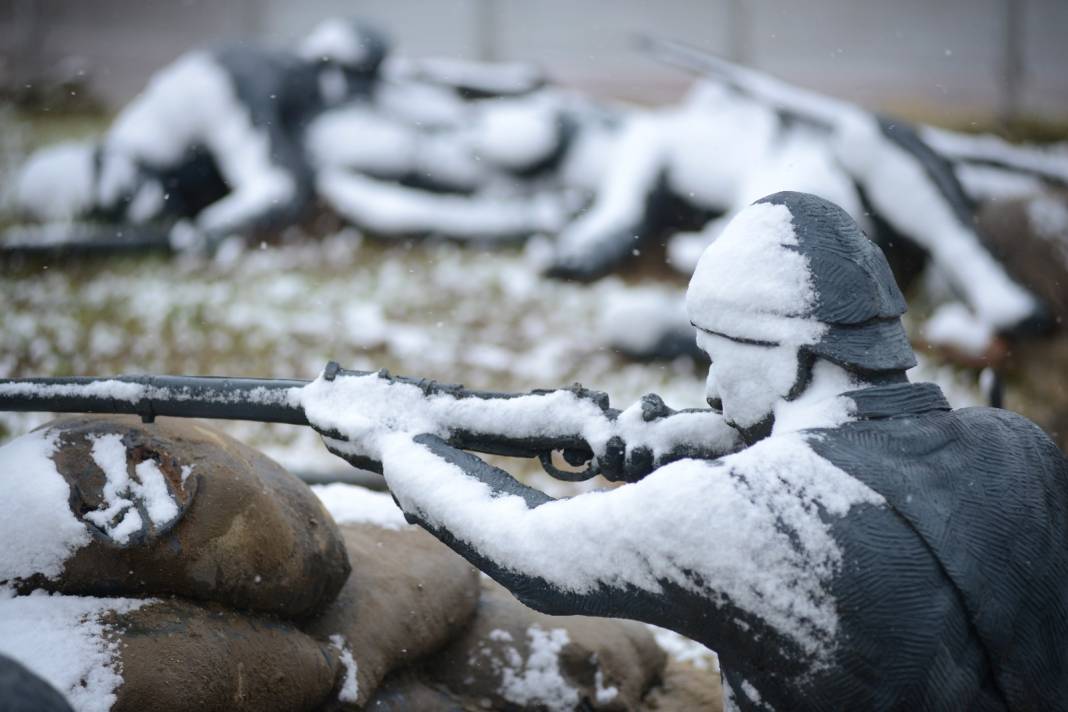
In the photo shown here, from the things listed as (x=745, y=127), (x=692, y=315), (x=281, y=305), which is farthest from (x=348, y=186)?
(x=692, y=315)

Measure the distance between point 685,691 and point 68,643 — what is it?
161 cm

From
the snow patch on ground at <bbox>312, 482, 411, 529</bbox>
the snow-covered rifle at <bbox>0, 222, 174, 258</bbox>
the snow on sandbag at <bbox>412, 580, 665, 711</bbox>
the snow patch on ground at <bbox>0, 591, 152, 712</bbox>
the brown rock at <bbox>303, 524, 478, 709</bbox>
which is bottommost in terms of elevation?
the snow-covered rifle at <bbox>0, 222, 174, 258</bbox>

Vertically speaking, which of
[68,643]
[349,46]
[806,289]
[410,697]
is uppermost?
[806,289]

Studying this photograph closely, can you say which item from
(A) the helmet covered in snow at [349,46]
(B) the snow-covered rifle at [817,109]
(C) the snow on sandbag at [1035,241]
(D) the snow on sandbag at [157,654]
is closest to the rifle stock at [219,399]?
(D) the snow on sandbag at [157,654]

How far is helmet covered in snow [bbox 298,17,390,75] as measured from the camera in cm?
667

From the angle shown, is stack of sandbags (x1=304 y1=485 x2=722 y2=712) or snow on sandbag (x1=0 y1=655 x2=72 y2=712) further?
stack of sandbags (x1=304 y1=485 x2=722 y2=712)

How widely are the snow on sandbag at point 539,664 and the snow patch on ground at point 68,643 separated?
35.6 inches

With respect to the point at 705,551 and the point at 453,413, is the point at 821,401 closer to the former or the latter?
the point at 705,551

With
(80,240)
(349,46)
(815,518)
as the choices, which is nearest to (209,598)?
(815,518)

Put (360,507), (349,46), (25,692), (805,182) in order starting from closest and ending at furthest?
(25,692)
(360,507)
(805,182)
(349,46)

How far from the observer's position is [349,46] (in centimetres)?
668

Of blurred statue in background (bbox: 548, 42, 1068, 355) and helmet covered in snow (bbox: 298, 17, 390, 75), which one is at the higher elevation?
helmet covered in snow (bbox: 298, 17, 390, 75)

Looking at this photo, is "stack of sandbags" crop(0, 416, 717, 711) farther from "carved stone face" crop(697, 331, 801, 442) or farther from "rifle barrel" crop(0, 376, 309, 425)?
"carved stone face" crop(697, 331, 801, 442)

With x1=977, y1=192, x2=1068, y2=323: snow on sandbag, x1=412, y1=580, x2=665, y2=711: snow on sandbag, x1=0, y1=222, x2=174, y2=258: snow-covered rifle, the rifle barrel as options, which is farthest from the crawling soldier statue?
x1=0, y1=222, x2=174, y2=258: snow-covered rifle
